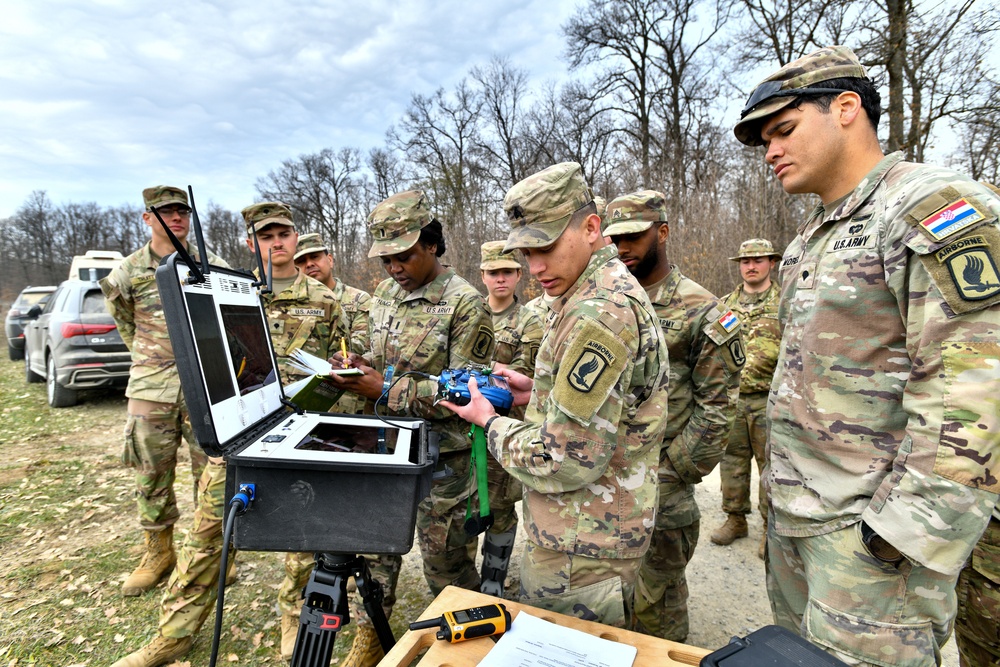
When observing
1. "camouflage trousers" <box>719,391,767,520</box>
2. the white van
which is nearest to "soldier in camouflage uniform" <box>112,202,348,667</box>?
"camouflage trousers" <box>719,391,767,520</box>

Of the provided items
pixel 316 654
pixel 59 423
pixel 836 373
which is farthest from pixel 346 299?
pixel 59 423

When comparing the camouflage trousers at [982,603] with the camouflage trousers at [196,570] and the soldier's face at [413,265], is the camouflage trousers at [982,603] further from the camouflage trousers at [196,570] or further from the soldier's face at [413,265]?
the camouflage trousers at [196,570]

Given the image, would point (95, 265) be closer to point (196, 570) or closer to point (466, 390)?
point (196, 570)

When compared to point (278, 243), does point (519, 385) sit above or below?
below

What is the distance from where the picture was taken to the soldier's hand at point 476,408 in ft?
5.83

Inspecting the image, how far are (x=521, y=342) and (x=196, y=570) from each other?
2.37 metres

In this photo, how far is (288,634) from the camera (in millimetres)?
2938

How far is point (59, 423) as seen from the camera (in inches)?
291

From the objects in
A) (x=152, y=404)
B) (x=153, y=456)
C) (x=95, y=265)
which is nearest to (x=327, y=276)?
(x=152, y=404)

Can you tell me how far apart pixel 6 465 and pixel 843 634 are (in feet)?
25.7

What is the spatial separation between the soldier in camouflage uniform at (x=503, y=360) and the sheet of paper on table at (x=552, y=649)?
1226mm

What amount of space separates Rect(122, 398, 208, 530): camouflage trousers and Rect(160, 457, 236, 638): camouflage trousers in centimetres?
96

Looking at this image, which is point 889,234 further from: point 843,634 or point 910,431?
point 843,634

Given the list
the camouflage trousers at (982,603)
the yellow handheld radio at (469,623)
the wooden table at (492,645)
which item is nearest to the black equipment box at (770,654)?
the wooden table at (492,645)
